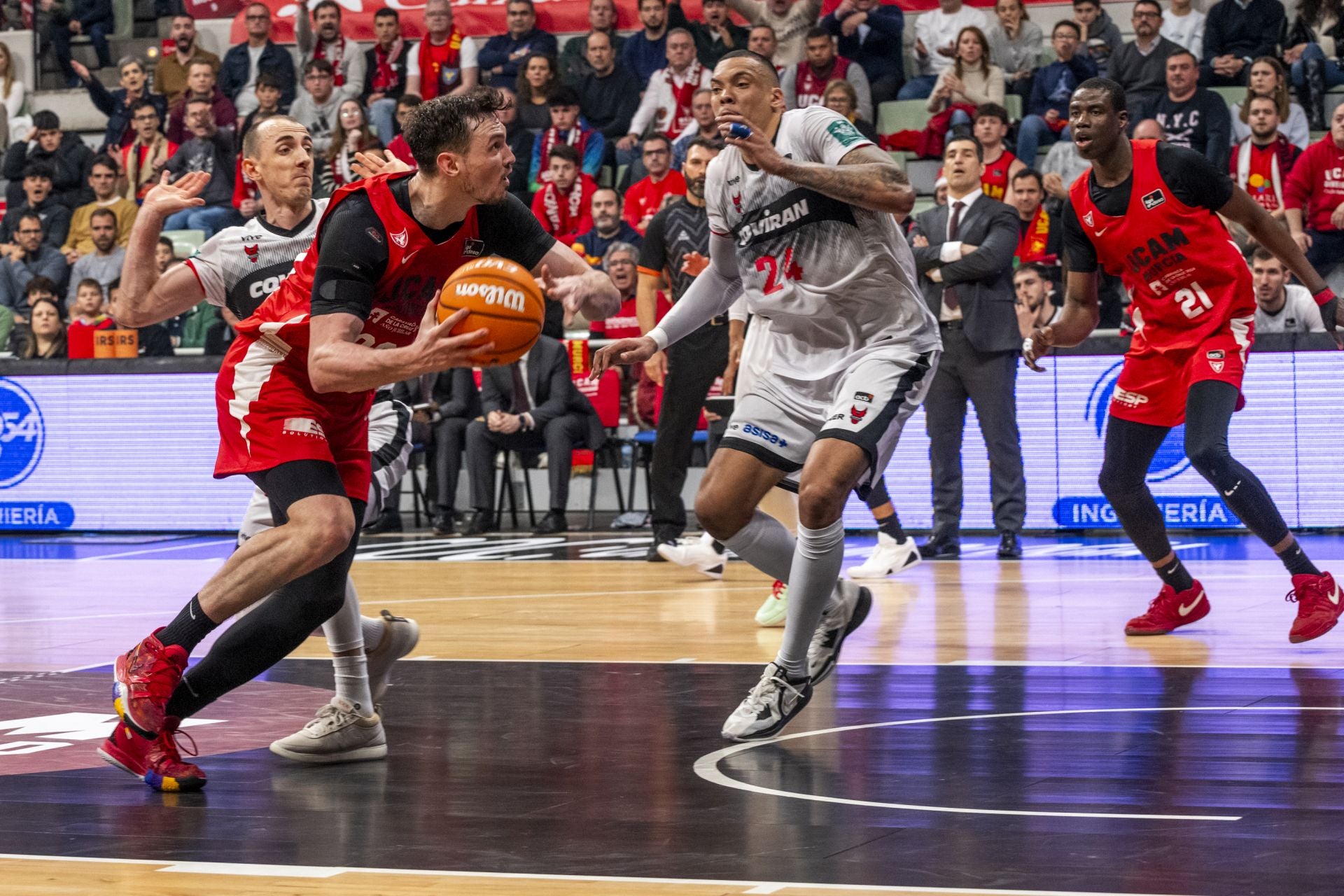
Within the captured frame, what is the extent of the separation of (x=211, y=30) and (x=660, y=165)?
6969mm

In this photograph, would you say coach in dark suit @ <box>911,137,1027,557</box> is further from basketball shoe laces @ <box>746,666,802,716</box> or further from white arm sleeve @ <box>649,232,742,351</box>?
basketball shoe laces @ <box>746,666,802,716</box>

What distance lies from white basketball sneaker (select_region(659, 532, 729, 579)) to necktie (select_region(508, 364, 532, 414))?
3.24m

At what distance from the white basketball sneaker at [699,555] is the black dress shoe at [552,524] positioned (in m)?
3.02

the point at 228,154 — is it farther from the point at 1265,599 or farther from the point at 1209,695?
the point at 1209,695

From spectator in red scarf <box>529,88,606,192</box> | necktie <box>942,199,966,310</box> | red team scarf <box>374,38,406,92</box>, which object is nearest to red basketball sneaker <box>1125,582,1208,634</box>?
necktie <box>942,199,966,310</box>

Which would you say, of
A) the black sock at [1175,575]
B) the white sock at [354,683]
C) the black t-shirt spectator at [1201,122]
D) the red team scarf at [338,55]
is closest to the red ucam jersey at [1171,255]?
the black sock at [1175,575]

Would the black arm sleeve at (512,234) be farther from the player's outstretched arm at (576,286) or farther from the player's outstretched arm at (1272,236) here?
the player's outstretched arm at (1272,236)

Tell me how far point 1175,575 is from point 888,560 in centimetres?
262

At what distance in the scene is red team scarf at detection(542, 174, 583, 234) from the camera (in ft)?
48.4

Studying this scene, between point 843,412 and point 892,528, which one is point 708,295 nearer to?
point 843,412

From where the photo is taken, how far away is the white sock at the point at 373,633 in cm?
551

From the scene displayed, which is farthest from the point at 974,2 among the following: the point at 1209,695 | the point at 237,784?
the point at 237,784

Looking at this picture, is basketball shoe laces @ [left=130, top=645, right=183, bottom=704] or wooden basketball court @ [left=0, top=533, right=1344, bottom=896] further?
basketball shoe laces @ [left=130, top=645, right=183, bottom=704]

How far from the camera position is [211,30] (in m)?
18.7
